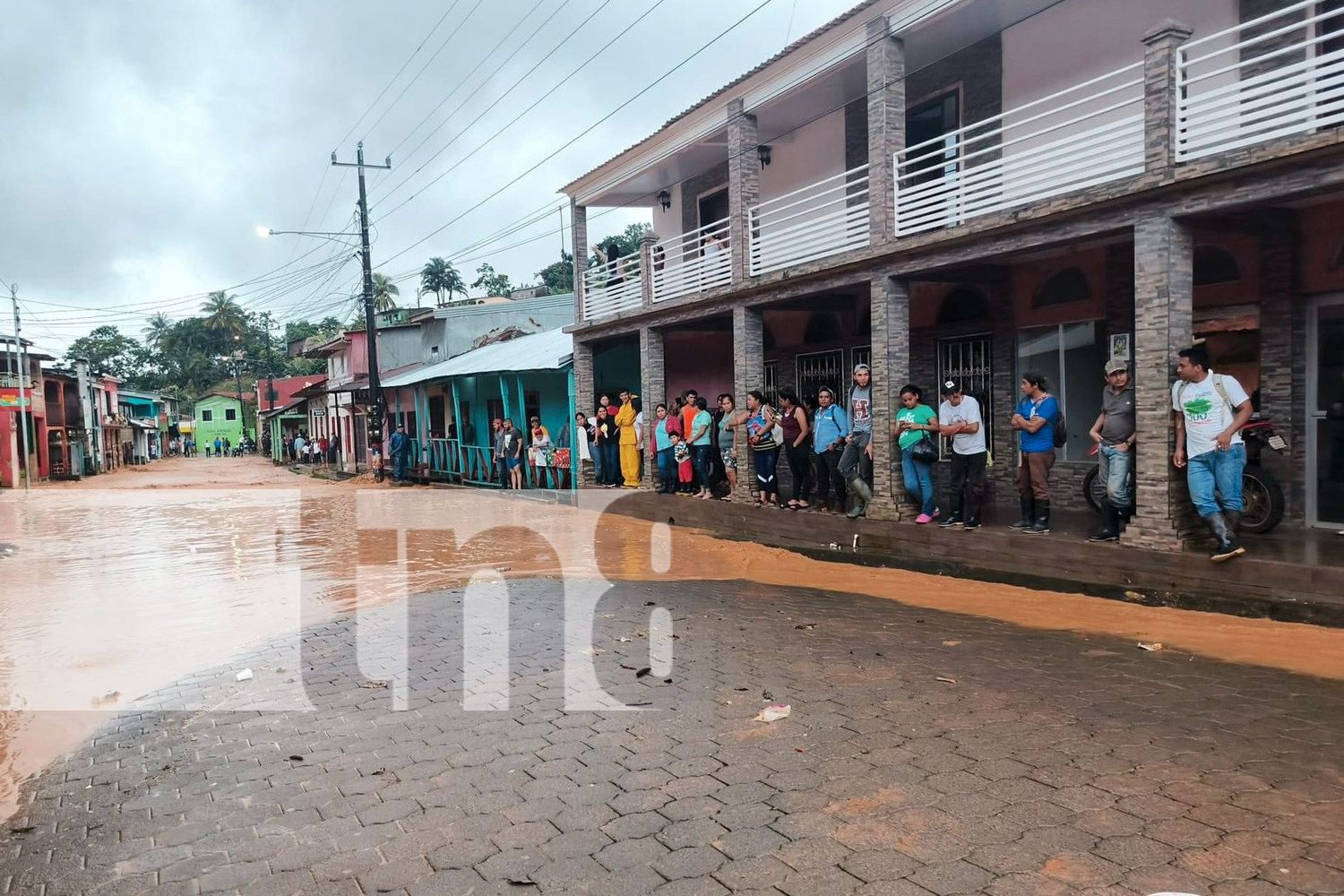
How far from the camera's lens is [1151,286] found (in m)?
8.09

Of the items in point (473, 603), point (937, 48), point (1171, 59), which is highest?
point (937, 48)

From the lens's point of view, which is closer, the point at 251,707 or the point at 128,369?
the point at 251,707

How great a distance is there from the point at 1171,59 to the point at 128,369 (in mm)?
96185

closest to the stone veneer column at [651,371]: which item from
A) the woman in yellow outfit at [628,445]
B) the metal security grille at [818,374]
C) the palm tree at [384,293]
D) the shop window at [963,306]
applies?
the woman in yellow outfit at [628,445]

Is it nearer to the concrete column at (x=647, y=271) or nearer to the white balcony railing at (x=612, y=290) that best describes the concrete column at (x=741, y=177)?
the concrete column at (x=647, y=271)

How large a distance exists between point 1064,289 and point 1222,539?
16.3 feet

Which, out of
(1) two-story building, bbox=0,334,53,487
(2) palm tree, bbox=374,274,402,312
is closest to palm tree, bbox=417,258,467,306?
(2) palm tree, bbox=374,274,402,312

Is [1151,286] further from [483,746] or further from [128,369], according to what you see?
[128,369]

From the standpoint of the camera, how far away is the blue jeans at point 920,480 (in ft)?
34.1

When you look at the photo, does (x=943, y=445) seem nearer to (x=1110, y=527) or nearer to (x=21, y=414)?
(x=1110, y=527)

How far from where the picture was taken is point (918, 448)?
1032 cm

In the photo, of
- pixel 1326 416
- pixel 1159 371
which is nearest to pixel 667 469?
pixel 1159 371

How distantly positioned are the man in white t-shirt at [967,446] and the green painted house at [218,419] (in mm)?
75985

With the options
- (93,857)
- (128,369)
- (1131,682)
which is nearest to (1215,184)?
(1131,682)
